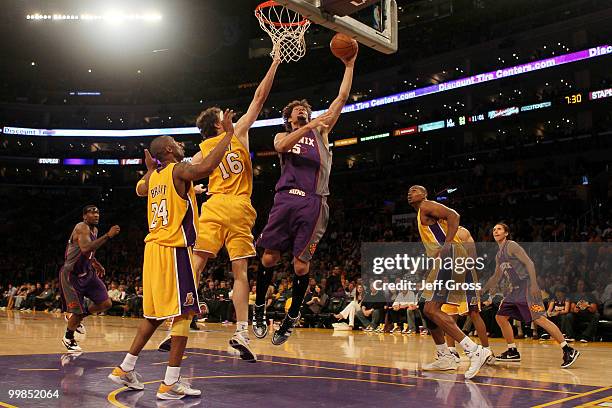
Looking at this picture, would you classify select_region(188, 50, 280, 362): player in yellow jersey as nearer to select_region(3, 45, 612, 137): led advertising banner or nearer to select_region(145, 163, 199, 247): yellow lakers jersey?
select_region(145, 163, 199, 247): yellow lakers jersey

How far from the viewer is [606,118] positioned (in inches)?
1024

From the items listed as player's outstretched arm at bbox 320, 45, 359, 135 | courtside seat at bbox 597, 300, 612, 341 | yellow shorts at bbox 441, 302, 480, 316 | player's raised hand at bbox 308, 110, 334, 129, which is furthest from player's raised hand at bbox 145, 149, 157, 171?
courtside seat at bbox 597, 300, 612, 341

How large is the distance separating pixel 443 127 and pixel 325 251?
846 centimetres

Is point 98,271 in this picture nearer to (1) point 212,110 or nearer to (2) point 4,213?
(1) point 212,110

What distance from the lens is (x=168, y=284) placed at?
4906mm

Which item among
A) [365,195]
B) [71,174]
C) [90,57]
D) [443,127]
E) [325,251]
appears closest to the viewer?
[325,251]

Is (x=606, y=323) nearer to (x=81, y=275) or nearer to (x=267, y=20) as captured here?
(x=267, y=20)

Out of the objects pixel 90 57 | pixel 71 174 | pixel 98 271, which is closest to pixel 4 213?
pixel 71 174

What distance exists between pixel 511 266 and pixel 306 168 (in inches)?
157

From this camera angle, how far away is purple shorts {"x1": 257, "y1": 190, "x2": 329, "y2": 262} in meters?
5.68

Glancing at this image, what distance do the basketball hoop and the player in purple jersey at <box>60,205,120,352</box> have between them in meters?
3.33

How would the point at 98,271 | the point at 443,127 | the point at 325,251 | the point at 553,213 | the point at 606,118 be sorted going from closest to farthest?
the point at 98,271 → the point at 553,213 → the point at 325,251 → the point at 606,118 → the point at 443,127

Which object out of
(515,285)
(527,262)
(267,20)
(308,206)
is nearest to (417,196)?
(308,206)

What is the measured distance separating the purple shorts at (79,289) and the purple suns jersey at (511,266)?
17.9 feet
